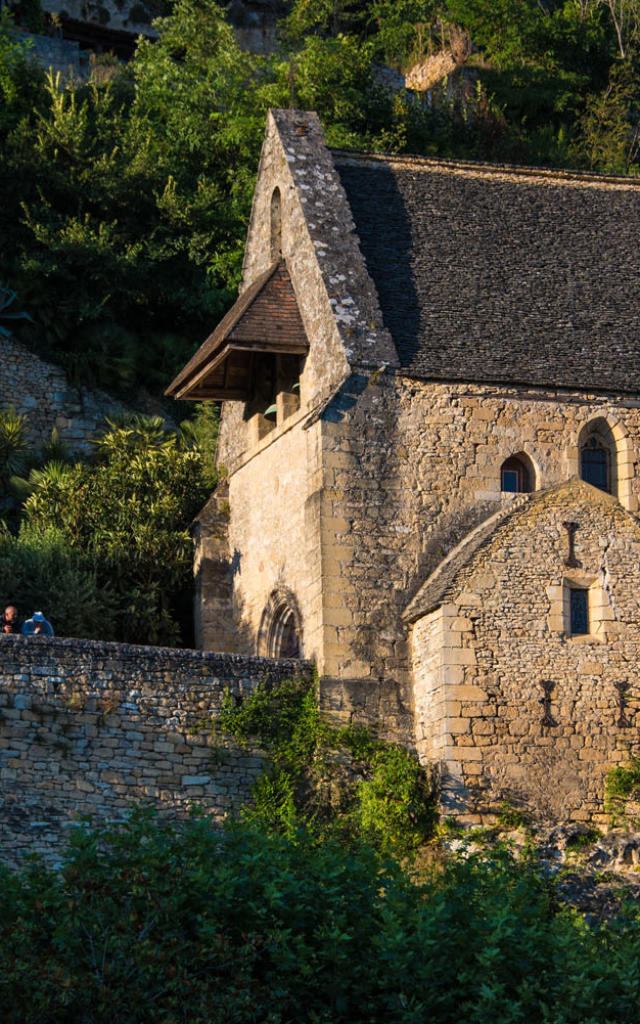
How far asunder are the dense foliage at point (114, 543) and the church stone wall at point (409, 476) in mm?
4914

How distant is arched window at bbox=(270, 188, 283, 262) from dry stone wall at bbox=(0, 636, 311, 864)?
25.8 feet

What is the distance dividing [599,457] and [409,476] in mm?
3172

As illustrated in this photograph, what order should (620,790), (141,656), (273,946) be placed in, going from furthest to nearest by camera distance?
(620,790) → (141,656) → (273,946)

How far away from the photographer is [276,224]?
1172 inches

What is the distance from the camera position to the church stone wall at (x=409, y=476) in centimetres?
2552

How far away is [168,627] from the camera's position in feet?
97.5

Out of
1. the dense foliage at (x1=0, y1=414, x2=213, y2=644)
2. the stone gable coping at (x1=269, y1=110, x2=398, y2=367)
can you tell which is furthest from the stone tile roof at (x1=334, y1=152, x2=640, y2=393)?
the dense foliage at (x1=0, y1=414, x2=213, y2=644)

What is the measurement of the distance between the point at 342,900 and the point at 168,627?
487 inches

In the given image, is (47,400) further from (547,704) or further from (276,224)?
(547,704)

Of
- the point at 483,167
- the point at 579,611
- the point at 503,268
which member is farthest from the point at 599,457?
the point at 483,167

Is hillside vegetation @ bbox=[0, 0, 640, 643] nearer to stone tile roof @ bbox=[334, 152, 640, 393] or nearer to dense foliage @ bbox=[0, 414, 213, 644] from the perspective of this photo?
dense foliage @ bbox=[0, 414, 213, 644]

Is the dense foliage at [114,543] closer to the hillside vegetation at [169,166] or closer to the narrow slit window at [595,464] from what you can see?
the hillside vegetation at [169,166]

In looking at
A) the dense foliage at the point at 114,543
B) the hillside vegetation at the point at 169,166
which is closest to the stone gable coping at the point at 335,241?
the hillside vegetation at the point at 169,166

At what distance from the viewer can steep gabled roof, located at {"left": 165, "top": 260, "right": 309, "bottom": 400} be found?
27.7 metres
